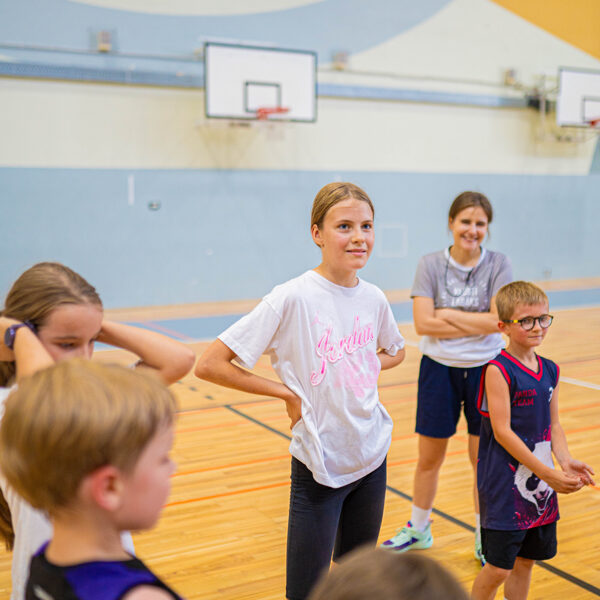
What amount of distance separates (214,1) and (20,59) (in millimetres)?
2940

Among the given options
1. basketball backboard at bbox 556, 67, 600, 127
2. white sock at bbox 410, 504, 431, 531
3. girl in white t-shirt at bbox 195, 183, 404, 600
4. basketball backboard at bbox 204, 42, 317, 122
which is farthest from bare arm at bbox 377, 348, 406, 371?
basketball backboard at bbox 556, 67, 600, 127

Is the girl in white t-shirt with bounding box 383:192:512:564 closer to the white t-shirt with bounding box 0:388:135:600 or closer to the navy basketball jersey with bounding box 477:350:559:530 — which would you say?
the navy basketball jersey with bounding box 477:350:559:530

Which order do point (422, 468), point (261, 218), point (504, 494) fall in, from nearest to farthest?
point (504, 494), point (422, 468), point (261, 218)

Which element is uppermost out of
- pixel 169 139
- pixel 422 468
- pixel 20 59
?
pixel 20 59

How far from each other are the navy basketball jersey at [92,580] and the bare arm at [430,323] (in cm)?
223

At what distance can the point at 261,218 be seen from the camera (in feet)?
36.3

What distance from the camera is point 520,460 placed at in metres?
2.27

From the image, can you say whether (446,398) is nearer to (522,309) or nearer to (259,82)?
(522,309)

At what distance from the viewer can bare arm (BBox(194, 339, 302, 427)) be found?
2.13 metres

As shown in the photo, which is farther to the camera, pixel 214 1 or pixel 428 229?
pixel 428 229

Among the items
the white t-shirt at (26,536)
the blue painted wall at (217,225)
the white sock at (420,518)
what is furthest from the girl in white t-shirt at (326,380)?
the blue painted wall at (217,225)

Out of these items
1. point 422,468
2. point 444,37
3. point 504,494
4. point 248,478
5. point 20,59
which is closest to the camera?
point 504,494

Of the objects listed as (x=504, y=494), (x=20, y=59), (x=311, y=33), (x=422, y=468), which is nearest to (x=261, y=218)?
(x=311, y=33)

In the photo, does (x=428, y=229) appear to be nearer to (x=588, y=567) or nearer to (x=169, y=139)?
(x=169, y=139)
